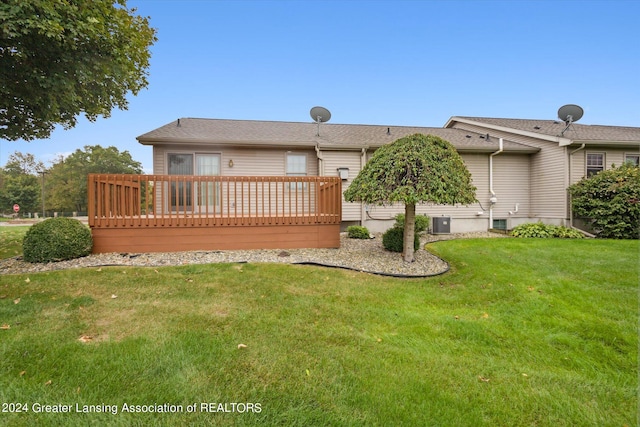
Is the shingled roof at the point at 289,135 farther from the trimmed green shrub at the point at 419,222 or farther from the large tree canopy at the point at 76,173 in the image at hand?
the large tree canopy at the point at 76,173

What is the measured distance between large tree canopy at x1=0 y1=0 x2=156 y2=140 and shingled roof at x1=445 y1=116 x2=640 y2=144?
12792 mm

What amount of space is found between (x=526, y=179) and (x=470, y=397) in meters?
11.2

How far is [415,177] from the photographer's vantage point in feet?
16.0

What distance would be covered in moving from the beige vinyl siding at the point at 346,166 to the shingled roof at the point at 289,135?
29cm

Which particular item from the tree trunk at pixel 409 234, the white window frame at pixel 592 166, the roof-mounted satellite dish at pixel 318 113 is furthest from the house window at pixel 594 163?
the roof-mounted satellite dish at pixel 318 113

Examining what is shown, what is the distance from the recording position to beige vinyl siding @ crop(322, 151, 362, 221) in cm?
925

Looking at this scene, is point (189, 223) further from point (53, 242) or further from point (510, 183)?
point (510, 183)

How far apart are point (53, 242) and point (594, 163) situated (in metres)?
15.3

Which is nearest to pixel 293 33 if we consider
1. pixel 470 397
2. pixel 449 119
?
pixel 449 119

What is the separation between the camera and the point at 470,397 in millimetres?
1816

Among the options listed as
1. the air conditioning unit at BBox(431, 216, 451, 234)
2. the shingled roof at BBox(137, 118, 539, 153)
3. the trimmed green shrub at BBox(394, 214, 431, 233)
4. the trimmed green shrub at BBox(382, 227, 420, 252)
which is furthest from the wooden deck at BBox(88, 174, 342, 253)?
the air conditioning unit at BBox(431, 216, 451, 234)

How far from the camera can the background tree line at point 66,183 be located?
3416 centimetres

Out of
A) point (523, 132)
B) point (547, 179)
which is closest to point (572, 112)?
point (523, 132)

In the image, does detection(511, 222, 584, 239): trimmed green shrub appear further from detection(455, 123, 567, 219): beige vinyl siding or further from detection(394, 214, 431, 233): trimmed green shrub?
detection(394, 214, 431, 233): trimmed green shrub
